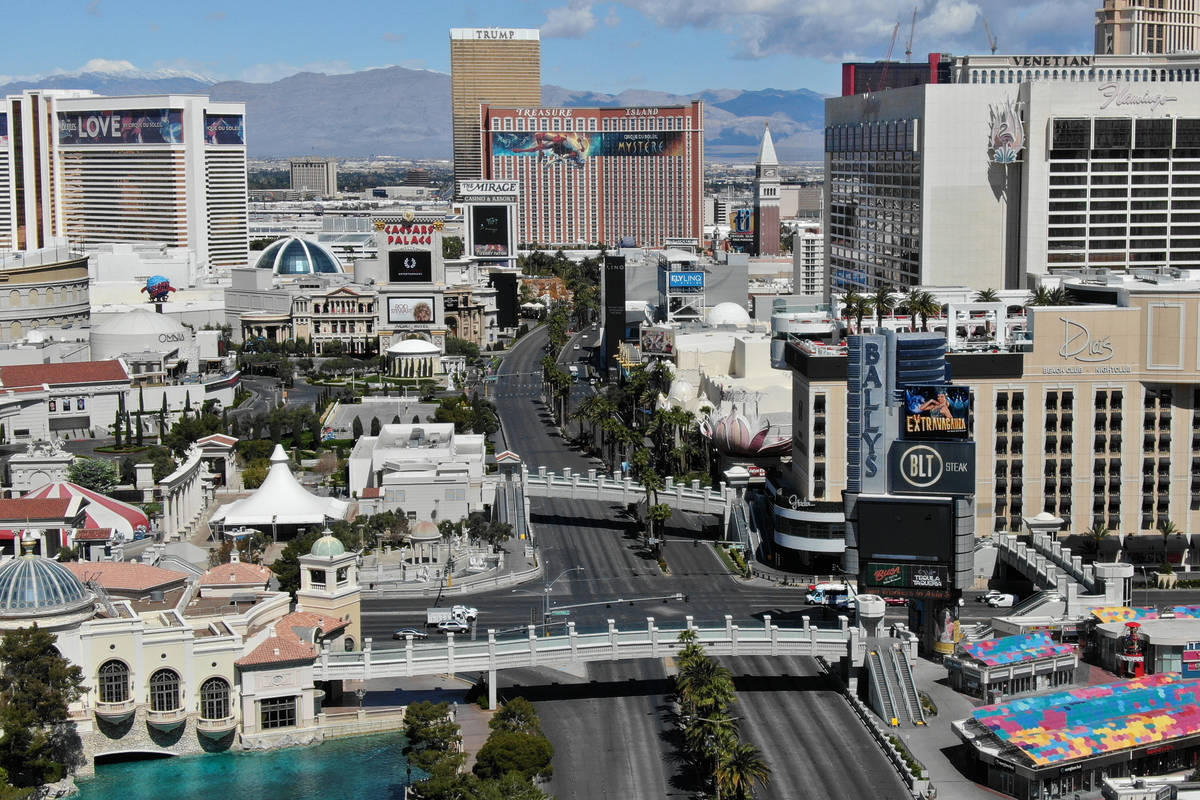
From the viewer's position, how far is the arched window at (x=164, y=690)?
6831cm

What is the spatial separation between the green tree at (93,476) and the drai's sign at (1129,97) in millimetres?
87635

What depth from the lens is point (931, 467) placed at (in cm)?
7806

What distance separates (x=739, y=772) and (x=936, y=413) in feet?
76.8

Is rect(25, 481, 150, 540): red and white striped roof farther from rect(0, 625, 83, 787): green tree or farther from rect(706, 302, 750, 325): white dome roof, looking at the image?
rect(706, 302, 750, 325): white dome roof

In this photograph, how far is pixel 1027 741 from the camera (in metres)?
64.0

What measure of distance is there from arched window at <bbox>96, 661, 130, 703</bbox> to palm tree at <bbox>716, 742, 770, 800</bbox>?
2369cm

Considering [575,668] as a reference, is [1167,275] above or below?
above

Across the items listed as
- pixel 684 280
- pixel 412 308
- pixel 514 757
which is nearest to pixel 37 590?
pixel 514 757

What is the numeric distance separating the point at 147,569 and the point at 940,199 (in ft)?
321

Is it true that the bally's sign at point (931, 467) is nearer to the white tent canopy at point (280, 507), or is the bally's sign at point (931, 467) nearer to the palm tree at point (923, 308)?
the palm tree at point (923, 308)

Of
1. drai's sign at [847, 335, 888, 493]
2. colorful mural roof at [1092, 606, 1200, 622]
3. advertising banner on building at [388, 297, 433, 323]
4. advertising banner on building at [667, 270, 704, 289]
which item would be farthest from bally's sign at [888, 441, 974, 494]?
advertising banner on building at [388, 297, 433, 323]

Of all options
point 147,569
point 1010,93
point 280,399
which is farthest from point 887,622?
point 280,399

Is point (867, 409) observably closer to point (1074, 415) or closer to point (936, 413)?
point (936, 413)

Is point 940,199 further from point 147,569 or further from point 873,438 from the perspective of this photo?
point 147,569
